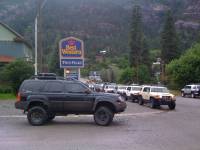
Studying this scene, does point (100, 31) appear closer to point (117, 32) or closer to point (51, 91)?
point (117, 32)

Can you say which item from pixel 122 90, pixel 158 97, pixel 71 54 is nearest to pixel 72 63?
pixel 71 54

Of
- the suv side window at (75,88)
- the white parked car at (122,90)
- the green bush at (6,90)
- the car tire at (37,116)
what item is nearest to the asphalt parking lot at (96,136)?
the car tire at (37,116)

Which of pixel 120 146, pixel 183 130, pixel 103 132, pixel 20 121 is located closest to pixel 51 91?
pixel 20 121

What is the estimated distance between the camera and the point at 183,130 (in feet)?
56.9

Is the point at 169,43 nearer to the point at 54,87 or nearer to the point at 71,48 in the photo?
the point at 71,48

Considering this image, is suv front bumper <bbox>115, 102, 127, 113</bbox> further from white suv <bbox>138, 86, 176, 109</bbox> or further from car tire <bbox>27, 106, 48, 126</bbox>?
white suv <bbox>138, 86, 176, 109</bbox>

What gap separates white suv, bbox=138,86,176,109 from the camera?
107ft

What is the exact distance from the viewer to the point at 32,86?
19.7m

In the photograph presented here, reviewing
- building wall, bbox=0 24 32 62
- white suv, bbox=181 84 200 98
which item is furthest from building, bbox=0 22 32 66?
white suv, bbox=181 84 200 98

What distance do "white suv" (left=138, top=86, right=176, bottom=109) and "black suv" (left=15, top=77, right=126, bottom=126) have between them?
13652 mm

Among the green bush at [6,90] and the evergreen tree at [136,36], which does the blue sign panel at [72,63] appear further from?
the evergreen tree at [136,36]

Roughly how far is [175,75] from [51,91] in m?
60.0

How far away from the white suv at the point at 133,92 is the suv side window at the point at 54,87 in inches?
862

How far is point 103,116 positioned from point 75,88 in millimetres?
1744
